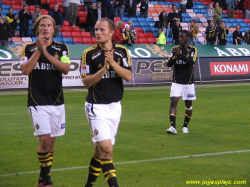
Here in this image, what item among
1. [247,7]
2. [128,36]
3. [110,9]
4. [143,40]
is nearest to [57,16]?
[110,9]

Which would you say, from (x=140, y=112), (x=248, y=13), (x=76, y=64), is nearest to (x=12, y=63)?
(x=76, y=64)

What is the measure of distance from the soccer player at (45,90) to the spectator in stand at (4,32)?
19546mm

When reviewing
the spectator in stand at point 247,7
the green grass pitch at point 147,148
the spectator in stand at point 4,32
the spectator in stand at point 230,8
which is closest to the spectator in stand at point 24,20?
the spectator in stand at point 4,32

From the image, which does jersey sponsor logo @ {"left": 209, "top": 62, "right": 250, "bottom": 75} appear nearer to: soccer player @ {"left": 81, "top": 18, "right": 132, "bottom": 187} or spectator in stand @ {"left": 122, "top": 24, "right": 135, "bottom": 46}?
spectator in stand @ {"left": 122, "top": 24, "right": 135, "bottom": 46}

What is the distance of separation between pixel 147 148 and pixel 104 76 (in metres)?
4.15

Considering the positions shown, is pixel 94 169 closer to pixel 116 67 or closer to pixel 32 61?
pixel 116 67

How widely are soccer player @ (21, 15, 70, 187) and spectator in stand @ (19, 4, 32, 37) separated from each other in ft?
69.8

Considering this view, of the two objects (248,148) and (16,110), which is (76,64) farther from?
(248,148)

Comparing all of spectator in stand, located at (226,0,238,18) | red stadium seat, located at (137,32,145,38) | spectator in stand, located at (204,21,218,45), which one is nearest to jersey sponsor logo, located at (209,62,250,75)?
spectator in stand, located at (204,21,218,45)

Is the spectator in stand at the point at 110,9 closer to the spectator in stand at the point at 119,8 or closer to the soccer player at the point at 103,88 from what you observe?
the spectator in stand at the point at 119,8

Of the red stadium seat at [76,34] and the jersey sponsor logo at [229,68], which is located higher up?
the red stadium seat at [76,34]

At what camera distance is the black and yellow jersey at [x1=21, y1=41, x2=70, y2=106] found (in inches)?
283

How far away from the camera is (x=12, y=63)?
77.7 ft

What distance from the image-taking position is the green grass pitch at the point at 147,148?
8148mm
